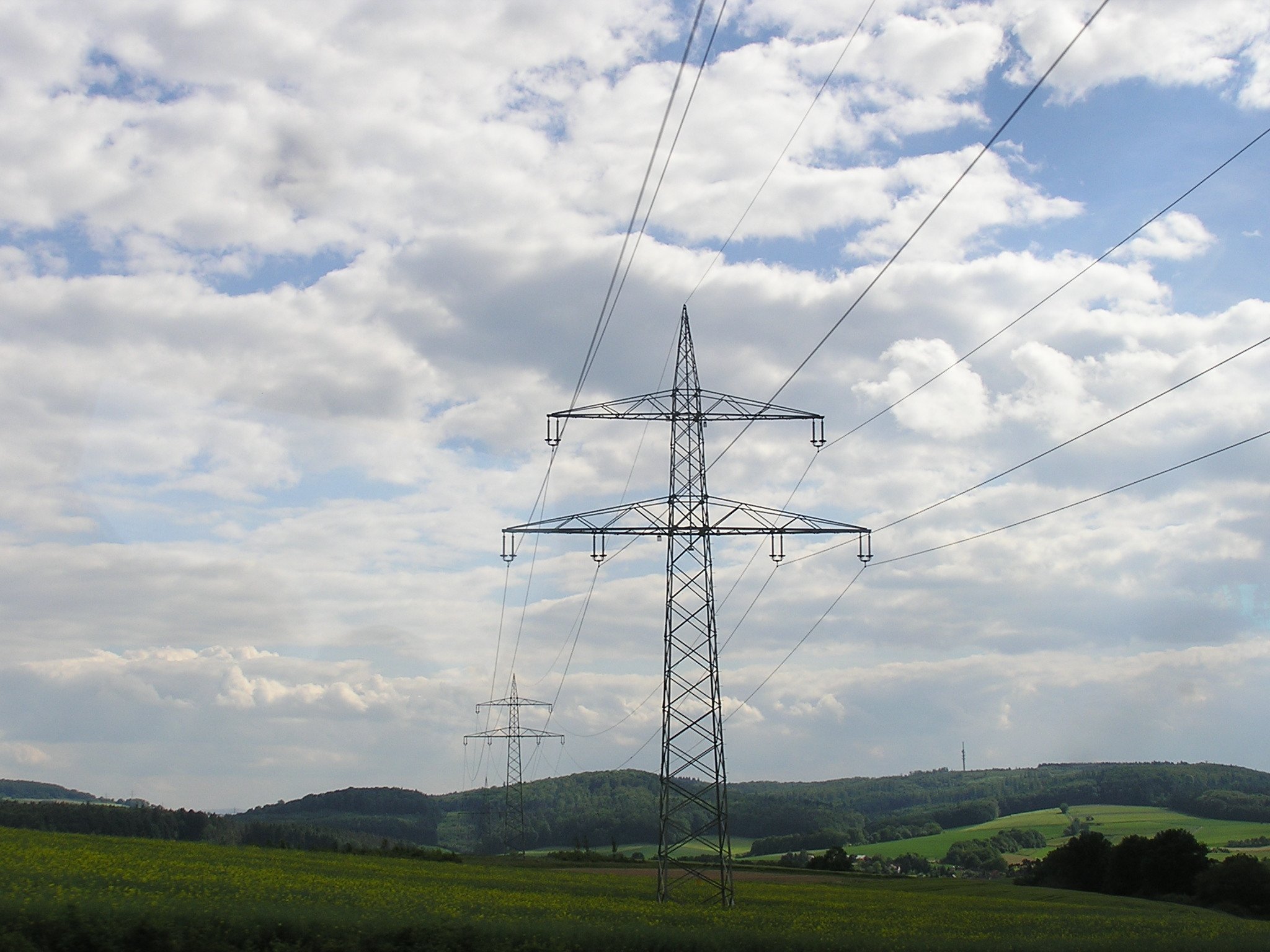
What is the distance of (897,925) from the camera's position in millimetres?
40125

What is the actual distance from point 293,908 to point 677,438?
18420 millimetres

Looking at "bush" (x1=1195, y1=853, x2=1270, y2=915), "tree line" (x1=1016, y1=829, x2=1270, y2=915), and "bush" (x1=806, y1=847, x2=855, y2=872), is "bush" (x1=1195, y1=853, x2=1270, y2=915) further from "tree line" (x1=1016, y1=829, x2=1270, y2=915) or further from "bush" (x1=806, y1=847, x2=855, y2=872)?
"bush" (x1=806, y1=847, x2=855, y2=872)

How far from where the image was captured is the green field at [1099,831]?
151875 mm

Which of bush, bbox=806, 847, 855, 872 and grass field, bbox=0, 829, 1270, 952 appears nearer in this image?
grass field, bbox=0, 829, 1270, 952

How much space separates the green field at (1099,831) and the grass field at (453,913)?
300 ft

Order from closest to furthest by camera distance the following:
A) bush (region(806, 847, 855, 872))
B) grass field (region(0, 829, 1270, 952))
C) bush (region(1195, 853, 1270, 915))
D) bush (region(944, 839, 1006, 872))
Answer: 1. grass field (region(0, 829, 1270, 952))
2. bush (region(1195, 853, 1270, 915))
3. bush (region(806, 847, 855, 872))
4. bush (region(944, 839, 1006, 872))

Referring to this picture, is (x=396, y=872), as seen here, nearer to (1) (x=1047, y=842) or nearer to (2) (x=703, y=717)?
(2) (x=703, y=717)

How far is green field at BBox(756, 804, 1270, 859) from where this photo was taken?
151875 millimetres

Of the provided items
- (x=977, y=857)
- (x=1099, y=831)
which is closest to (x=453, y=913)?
(x=977, y=857)

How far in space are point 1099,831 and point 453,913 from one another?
165 meters

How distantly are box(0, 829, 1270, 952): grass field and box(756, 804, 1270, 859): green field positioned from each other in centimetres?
9139

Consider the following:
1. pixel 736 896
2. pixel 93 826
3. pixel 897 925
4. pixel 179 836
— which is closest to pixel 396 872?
pixel 736 896

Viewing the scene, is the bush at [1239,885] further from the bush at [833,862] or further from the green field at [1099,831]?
the green field at [1099,831]

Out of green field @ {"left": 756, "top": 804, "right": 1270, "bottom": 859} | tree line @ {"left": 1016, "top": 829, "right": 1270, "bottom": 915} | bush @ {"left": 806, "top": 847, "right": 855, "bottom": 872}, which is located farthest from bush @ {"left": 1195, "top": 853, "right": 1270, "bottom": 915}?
green field @ {"left": 756, "top": 804, "right": 1270, "bottom": 859}
